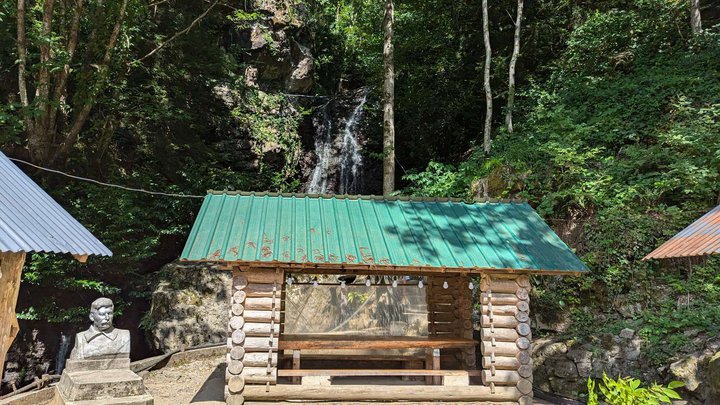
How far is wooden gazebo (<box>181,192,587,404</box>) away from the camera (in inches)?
292

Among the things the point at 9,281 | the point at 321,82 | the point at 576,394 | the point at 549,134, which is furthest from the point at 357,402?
the point at 321,82

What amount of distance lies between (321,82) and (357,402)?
62.4 ft

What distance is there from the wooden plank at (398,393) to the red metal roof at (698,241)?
12.0 feet

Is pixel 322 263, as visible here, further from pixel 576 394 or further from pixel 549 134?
pixel 549 134

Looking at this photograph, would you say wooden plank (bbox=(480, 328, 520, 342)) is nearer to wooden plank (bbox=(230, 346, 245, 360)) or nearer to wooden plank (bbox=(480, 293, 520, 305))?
wooden plank (bbox=(480, 293, 520, 305))

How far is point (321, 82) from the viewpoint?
23922 mm

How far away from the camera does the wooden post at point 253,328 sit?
24.3 ft

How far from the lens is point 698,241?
16.6 ft

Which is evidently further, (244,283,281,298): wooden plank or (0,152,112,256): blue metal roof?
(244,283,281,298): wooden plank

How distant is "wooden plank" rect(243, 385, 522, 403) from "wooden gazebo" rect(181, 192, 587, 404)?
0.06ft

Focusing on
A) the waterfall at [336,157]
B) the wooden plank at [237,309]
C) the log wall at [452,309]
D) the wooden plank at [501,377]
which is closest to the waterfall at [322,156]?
the waterfall at [336,157]

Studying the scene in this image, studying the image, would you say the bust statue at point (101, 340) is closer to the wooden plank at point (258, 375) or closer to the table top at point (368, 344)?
the wooden plank at point (258, 375)

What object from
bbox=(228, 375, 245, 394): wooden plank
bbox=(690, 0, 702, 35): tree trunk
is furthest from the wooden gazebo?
bbox=(690, 0, 702, 35): tree trunk

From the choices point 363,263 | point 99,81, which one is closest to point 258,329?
point 363,263
